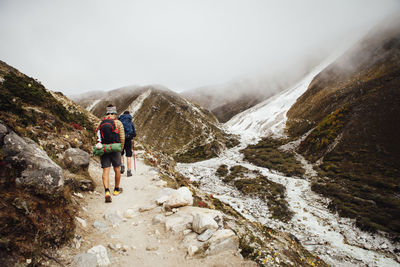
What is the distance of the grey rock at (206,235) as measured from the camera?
5.11 metres

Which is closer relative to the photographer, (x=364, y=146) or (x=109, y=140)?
(x=109, y=140)

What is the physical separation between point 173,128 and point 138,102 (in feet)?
120

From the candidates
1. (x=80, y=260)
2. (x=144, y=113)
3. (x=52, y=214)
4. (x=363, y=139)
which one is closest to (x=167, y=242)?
(x=80, y=260)

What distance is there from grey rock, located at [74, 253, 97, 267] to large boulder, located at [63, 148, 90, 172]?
522 centimetres

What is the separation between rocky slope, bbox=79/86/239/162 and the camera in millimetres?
55531

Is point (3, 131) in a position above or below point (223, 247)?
above

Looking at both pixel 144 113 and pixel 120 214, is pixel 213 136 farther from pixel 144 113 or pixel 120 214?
pixel 120 214

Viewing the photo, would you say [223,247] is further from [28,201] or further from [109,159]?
[109,159]

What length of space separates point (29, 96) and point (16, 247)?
1650cm

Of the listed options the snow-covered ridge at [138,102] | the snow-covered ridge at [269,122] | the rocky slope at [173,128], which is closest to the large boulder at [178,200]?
the rocky slope at [173,128]

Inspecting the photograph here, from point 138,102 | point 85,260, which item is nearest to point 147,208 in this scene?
point 85,260

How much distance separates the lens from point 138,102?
9675 cm

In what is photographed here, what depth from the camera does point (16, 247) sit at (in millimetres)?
2910

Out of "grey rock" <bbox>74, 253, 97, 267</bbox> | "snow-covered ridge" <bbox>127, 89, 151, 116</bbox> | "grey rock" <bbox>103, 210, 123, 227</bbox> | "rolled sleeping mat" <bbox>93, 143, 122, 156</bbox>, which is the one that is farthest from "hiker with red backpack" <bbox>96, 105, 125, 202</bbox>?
"snow-covered ridge" <bbox>127, 89, 151, 116</bbox>
